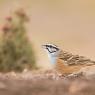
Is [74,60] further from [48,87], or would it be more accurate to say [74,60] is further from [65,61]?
[48,87]

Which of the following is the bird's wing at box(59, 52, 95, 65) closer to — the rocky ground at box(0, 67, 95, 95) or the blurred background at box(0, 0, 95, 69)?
the rocky ground at box(0, 67, 95, 95)

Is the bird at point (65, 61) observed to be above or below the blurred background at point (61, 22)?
below

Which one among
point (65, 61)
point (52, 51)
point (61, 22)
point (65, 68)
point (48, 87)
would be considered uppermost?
point (61, 22)

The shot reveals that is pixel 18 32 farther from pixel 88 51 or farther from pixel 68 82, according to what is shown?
pixel 88 51

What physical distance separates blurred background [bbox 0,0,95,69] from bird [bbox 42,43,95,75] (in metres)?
8.60

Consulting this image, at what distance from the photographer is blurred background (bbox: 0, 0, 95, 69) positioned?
26203 mm

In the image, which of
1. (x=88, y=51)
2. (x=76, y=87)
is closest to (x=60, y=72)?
(x=76, y=87)

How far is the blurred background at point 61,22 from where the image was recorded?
2620cm

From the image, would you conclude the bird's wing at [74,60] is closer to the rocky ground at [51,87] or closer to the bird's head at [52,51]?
the bird's head at [52,51]

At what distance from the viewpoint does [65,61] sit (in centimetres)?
1444

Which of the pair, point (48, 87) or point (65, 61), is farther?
point (65, 61)

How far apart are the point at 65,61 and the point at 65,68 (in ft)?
0.72

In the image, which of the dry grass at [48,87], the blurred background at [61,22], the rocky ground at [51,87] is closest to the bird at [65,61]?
the rocky ground at [51,87]

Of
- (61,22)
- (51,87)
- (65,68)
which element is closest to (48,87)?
(51,87)
